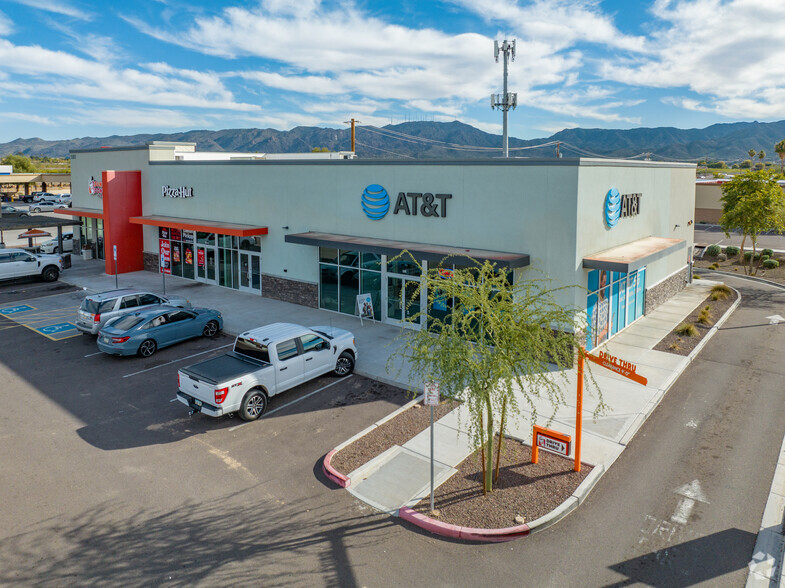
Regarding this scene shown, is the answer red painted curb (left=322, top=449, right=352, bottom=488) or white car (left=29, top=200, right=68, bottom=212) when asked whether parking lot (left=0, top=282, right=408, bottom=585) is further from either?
white car (left=29, top=200, right=68, bottom=212)

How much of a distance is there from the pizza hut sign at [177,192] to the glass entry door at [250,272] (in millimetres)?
5163

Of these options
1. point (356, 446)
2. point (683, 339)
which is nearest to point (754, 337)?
point (683, 339)

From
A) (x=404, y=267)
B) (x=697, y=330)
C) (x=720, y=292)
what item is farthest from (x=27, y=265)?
(x=720, y=292)

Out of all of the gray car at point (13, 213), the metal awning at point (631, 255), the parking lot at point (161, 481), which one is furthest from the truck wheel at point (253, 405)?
the gray car at point (13, 213)

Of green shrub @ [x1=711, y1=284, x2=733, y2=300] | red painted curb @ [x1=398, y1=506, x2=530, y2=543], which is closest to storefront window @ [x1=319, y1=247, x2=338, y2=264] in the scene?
red painted curb @ [x1=398, y1=506, x2=530, y2=543]

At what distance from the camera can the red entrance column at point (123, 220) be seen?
32094 mm

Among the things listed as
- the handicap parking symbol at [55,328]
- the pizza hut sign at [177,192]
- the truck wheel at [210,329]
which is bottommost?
the handicap parking symbol at [55,328]

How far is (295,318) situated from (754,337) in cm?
1670

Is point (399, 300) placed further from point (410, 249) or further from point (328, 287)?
point (328, 287)

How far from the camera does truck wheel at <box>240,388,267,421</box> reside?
13789 mm

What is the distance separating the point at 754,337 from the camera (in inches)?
824

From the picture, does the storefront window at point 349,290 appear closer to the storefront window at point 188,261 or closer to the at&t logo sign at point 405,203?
the at&t logo sign at point 405,203

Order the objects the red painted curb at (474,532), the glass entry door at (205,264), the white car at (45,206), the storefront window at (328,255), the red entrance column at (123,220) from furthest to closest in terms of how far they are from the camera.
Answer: the white car at (45,206) < the red entrance column at (123,220) < the glass entry door at (205,264) < the storefront window at (328,255) < the red painted curb at (474,532)

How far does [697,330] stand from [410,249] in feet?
35.7
